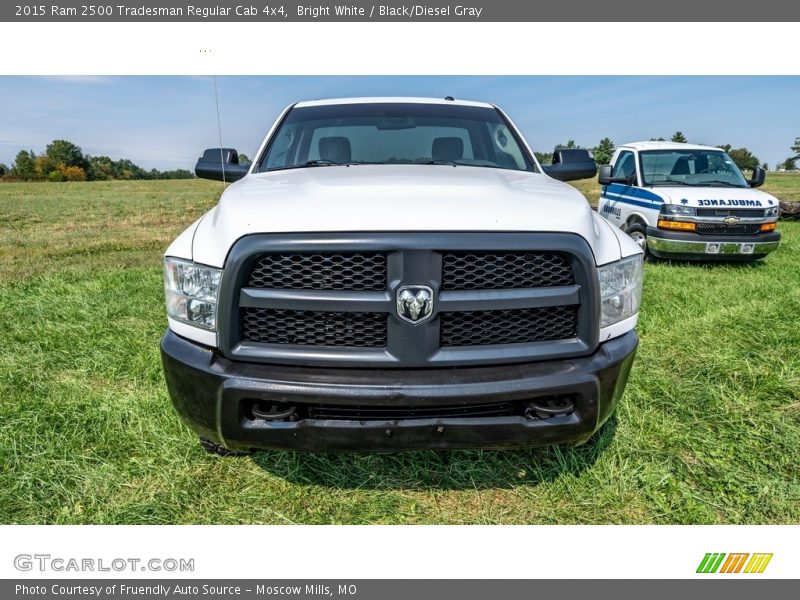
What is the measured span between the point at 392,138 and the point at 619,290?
1.78 metres

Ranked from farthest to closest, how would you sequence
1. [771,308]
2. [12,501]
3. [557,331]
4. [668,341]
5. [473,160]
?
1. [771,308]
2. [668,341]
3. [473,160]
4. [12,501]
5. [557,331]

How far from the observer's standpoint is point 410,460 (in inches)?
105

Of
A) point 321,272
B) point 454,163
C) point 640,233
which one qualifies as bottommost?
point 640,233

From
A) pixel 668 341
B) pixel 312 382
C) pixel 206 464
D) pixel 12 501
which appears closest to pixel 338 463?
pixel 206 464

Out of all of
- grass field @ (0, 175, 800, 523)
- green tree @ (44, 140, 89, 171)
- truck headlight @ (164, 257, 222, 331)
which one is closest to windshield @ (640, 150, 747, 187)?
grass field @ (0, 175, 800, 523)

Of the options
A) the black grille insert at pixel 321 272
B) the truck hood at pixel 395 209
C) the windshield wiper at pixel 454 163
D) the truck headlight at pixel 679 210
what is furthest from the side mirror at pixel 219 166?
the truck headlight at pixel 679 210

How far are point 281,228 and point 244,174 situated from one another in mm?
1614

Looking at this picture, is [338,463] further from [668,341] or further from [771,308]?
[771,308]

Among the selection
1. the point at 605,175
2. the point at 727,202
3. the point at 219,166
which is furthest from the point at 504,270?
the point at 605,175

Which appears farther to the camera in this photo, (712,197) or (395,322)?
(712,197)

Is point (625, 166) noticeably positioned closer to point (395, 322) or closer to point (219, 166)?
point (219, 166)

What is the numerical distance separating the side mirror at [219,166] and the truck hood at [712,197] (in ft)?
20.5

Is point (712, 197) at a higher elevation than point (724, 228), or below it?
higher

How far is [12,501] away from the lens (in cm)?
236
